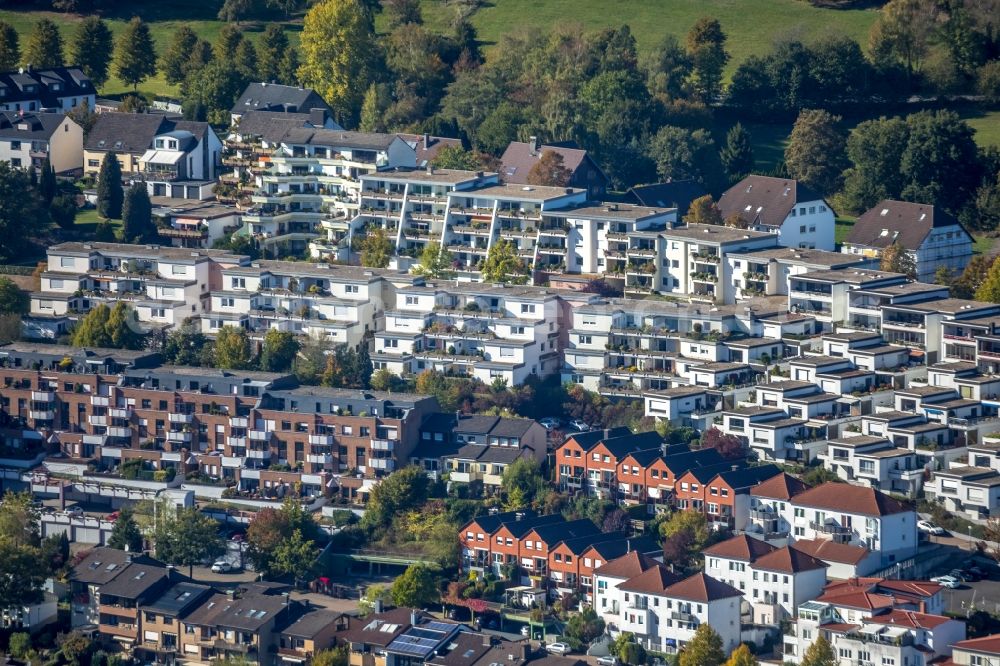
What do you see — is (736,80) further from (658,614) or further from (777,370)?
(658,614)

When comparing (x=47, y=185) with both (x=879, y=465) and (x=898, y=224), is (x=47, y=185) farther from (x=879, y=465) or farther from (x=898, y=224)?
(x=879, y=465)

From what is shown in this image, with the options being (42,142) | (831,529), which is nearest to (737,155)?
(42,142)

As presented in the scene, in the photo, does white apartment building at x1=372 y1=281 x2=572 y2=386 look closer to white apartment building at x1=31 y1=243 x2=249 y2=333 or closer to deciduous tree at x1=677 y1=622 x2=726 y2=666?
white apartment building at x1=31 y1=243 x2=249 y2=333


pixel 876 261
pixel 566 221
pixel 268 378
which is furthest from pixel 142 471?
pixel 876 261

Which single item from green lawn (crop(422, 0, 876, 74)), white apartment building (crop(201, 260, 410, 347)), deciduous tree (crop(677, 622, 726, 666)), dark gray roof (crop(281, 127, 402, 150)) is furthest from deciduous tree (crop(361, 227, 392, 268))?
deciduous tree (crop(677, 622, 726, 666))

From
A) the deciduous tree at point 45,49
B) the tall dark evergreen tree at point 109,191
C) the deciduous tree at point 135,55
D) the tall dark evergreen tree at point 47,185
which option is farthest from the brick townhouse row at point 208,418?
the deciduous tree at point 45,49

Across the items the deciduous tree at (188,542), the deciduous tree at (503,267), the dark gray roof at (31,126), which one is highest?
the dark gray roof at (31,126)

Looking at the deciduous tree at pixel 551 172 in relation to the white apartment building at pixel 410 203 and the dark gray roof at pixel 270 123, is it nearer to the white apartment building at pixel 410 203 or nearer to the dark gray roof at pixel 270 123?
the white apartment building at pixel 410 203
